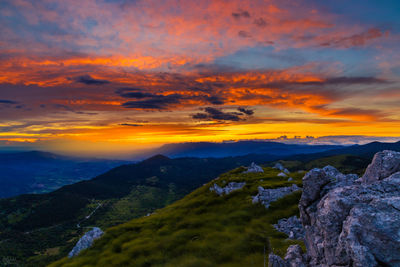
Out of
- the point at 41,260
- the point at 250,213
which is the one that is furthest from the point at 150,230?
the point at 41,260

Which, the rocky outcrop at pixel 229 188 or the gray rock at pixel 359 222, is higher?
the gray rock at pixel 359 222

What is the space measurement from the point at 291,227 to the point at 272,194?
629 inches

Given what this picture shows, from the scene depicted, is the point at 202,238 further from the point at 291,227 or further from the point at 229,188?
the point at 229,188

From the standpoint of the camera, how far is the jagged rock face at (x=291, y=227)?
3862 cm

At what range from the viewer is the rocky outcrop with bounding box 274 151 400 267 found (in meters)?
13.5

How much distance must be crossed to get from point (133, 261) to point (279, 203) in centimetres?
3730

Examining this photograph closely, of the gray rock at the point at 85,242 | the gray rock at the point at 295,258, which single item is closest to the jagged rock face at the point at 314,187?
the gray rock at the point at 295,258

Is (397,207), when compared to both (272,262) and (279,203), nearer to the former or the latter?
(272,262)

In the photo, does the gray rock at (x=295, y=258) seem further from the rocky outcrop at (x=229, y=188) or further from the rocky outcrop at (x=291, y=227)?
the rocky outcrop at (x=229, y=188)

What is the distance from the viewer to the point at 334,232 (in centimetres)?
1703

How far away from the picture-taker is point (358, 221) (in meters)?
14.7

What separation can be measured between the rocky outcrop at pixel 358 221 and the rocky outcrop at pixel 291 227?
17887mm

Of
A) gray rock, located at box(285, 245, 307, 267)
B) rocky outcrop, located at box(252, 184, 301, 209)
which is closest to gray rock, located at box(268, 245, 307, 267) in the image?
gray rock, located at box(285, 245, 307, 267)

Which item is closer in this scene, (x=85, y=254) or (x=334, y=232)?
(x=334, y=232)
